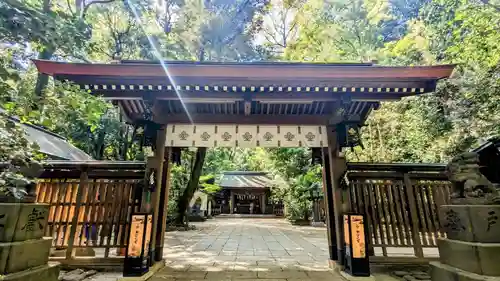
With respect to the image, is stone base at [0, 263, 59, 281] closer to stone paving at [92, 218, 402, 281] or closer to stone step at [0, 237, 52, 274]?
stone step at [0, 237, 52, 274]

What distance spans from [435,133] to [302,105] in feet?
24.5

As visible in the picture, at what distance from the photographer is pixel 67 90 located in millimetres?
4449

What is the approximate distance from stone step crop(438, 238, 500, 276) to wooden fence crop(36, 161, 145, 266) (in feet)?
17.3

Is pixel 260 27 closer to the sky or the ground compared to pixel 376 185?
closer to the sky

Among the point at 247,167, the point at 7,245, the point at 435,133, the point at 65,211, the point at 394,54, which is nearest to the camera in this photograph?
the point at 7,245

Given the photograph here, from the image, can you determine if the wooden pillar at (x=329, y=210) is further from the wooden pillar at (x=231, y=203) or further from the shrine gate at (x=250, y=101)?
the wooden pillar at (x=231, y=203)

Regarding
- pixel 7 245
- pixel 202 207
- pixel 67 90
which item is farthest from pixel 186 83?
pixel 202 207

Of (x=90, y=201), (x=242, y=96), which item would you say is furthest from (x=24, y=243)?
(x=242, y=96)

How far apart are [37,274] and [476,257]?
5402 millimetres

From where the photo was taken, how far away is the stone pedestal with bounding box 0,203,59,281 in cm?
281

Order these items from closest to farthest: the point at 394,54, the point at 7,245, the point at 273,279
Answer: the point at 7,245 < the point at 273,279 < the point at 394,54

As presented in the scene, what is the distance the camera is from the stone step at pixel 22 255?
9.10ft

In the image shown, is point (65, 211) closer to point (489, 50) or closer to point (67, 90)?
point (67, 90)

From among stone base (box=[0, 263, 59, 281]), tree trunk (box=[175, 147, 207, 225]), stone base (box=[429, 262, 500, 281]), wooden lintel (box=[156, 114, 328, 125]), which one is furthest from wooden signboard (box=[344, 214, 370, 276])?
tree trunk (box=[175, 147, 207, 225])
